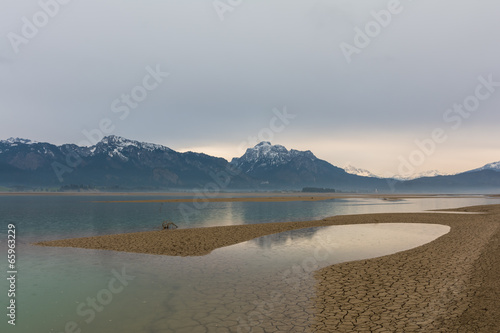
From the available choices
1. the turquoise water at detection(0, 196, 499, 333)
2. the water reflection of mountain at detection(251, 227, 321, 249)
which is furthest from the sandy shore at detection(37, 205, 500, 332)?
the water reflection of mountain at detection(251, 227, 321, 249)

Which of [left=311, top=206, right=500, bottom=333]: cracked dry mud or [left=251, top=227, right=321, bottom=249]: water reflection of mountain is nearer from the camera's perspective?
[left=311, top=206, right=500, bottom=333]: cracked dry mud

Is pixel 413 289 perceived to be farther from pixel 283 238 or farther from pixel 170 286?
pixel 283 238

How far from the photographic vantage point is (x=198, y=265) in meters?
19.8

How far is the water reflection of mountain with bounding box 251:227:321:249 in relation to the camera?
2742 cm

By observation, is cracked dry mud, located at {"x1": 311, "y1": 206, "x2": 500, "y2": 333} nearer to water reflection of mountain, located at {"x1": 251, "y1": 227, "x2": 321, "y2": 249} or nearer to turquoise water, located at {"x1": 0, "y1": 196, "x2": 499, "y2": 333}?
turquoise water, located at {"x1": 0, "y1": 196, "x2": 499, "y2": 333}

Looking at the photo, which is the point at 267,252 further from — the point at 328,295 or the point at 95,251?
the point at 95,251

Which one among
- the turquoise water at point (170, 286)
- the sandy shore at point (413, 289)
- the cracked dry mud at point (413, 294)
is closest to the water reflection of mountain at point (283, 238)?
the turquoise water at point (170, 286)

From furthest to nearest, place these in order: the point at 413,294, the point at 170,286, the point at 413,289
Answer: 1. the point at 170,286
2. the point at 413,289
3. the point at 413,294

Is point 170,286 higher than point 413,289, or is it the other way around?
point 170,286

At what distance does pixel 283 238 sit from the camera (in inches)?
1188

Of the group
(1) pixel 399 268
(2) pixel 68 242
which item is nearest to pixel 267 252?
(1) pixel 399 268

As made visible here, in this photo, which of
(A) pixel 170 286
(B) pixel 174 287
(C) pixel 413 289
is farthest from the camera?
(A) pixel 170 286

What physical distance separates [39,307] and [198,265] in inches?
339

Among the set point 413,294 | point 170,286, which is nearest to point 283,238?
point 170,286
